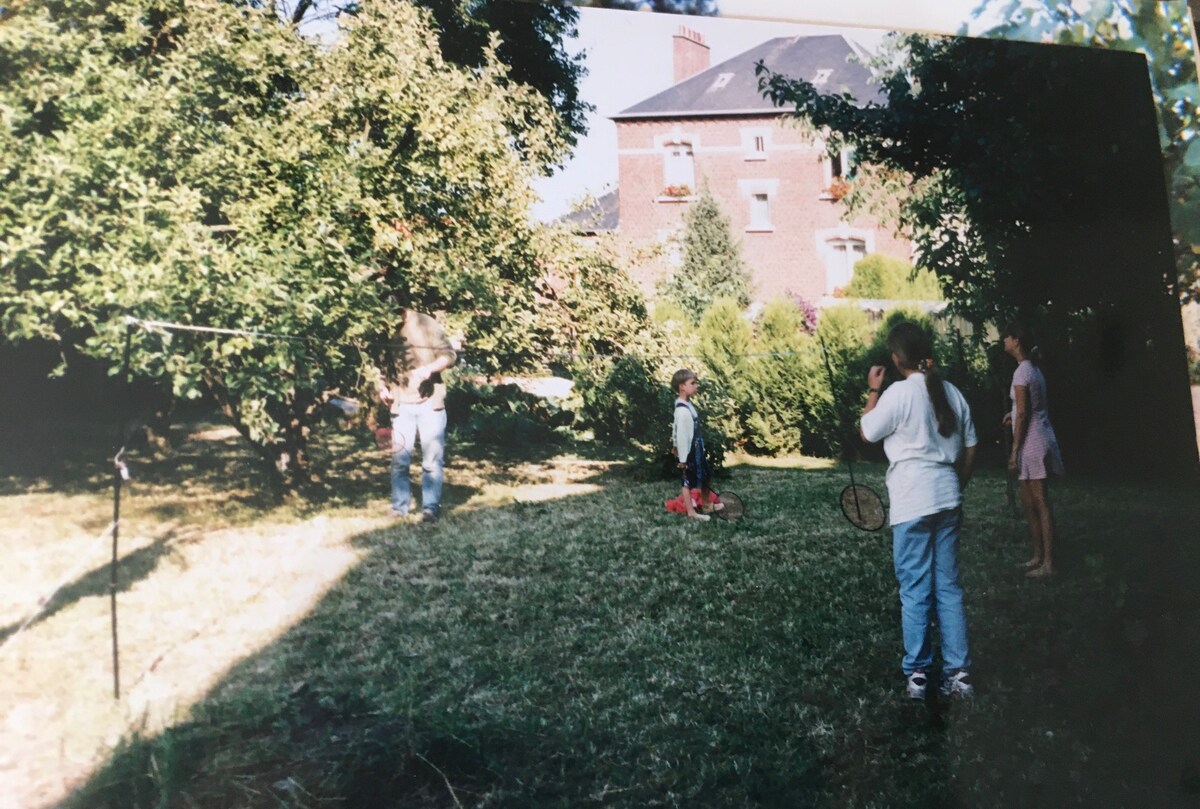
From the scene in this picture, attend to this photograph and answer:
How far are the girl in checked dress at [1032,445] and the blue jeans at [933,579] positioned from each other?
0.43m

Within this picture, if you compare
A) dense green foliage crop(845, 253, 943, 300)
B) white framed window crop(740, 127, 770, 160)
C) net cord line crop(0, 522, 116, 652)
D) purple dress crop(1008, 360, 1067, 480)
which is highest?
white framed window crop(740, 127, 770, 160)

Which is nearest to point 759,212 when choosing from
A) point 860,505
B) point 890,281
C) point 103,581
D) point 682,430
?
point 890,281

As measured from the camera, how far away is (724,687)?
2.48m

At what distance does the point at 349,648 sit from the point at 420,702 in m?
0.22

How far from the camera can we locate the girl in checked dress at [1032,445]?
122 inches

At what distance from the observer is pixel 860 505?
291 centimetres

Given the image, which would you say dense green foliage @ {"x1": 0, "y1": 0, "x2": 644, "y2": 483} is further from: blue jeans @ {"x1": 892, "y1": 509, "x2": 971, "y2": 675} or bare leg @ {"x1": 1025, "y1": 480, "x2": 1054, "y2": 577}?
bare leg @ {"x1": 1025, "y1": 480, "x2": 1054, "y2": 577}

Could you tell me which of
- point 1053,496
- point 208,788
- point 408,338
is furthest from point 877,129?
point 208,788

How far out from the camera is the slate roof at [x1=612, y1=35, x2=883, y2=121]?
283 centimetres

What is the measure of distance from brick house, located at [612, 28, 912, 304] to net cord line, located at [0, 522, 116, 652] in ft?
5.13

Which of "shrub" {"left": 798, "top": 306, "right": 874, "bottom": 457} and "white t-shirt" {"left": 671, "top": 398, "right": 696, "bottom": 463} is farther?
"shrub" {"left": 798, "top": 306, "right": 874, "bottom": 457}

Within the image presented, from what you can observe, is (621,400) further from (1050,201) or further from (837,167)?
(1050,201)

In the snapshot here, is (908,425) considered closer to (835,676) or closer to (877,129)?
(835,676)

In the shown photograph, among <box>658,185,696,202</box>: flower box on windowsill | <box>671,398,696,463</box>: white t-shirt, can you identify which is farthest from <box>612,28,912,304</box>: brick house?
<box>671,398,696,463</box>: white t-shirt
